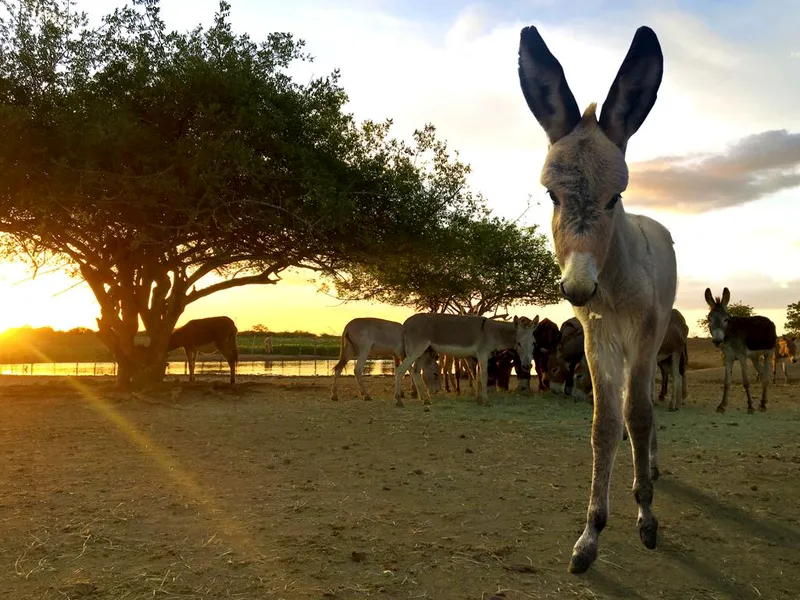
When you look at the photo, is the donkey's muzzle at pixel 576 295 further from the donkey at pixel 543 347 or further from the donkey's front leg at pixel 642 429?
the donkey at pixel 543 347

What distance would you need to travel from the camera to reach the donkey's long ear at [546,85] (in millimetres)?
3938

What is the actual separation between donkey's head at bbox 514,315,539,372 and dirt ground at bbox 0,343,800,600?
225 inches

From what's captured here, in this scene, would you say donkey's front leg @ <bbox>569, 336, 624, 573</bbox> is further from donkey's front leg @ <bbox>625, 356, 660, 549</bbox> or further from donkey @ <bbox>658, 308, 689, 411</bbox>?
donkey @ <bbox>658, 308, 689, 411</bbox>

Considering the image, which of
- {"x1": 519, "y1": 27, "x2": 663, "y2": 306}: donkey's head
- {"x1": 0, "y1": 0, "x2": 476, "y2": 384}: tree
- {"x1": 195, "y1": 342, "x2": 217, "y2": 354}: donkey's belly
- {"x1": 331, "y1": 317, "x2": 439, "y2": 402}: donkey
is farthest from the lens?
{"x1": 195, "y1": 342, "x2": 217, "y2": 354}: donkey's belly

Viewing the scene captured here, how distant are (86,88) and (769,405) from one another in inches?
702

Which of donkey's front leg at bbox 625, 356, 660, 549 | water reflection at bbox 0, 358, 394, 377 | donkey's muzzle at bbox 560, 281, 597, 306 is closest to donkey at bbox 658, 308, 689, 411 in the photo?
donkey's front leg at bbox 625, 356, 660, 549

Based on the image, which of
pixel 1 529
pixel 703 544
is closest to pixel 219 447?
pixel 1 529

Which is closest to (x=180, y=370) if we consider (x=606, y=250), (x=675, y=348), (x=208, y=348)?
(x=208, y=348)

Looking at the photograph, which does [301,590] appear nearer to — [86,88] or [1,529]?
[1,529]

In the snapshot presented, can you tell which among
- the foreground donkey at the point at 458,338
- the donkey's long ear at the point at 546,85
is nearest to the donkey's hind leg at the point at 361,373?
the foreground donkey at the point at 458,338

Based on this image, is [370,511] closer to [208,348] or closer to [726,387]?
[726,387]

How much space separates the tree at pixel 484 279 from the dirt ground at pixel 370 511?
16.3m

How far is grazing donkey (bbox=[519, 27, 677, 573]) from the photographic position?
11.8 ft

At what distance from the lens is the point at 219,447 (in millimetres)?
8617
